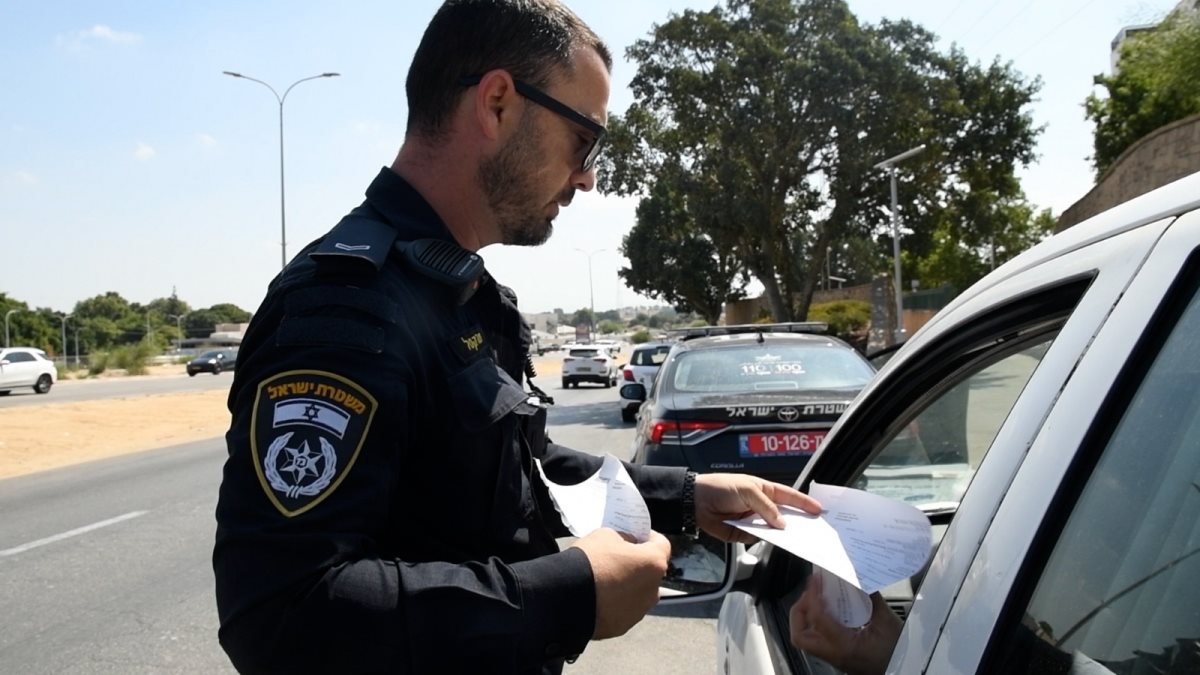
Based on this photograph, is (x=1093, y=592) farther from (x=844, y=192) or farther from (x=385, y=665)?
(x=844, y=192)

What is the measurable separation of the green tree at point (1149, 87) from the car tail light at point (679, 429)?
14.0 metres

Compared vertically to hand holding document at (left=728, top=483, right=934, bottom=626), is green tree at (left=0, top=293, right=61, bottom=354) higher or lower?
higher

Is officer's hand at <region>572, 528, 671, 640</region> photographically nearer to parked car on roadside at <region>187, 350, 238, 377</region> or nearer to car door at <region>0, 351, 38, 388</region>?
car door at <region>0, 351, 38, 388</region>

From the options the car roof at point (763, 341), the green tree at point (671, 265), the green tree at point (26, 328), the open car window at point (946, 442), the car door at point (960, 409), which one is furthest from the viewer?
the green tree at point (26, 328)

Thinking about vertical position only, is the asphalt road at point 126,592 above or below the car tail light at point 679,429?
below

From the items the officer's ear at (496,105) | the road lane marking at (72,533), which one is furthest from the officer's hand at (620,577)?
the road lane marking at (72,533)

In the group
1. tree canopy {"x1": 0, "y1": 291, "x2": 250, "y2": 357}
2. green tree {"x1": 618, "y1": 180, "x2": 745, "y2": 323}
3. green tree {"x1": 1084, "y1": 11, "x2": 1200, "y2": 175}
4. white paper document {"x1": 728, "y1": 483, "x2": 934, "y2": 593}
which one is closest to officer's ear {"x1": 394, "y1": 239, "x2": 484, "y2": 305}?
white paper document {"x1": 728, "y1": 483, "x2": 934, "y2": 593}

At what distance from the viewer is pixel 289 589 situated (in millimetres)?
1056

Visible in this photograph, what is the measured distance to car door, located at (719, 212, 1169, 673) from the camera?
1.01 meters

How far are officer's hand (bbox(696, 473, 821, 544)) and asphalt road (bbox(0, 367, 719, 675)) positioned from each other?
9.2 inches

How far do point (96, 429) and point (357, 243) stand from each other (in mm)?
18367

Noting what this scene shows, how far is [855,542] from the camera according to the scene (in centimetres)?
141

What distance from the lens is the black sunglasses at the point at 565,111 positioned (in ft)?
4.94

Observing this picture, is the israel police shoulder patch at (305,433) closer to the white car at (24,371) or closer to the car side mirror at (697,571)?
the car side mirror at (697,571)
